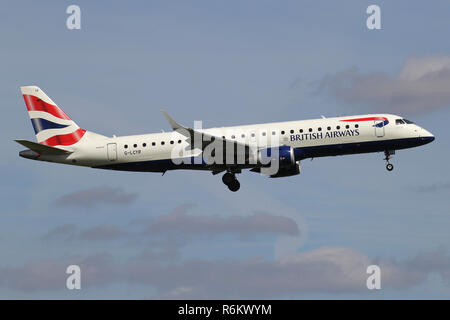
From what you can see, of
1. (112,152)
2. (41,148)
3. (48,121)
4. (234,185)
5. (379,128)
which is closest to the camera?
(379,128)

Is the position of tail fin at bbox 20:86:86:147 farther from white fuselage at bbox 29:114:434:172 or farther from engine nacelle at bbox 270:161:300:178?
engine nacelle at bbox 270:161:300:178

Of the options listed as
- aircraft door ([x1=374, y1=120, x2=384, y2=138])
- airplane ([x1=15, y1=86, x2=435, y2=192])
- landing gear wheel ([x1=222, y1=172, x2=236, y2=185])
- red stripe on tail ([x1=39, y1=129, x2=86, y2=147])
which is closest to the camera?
airplane ([x1=15, y1=86, x2=435, y2=192])

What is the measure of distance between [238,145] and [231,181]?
17.3ft

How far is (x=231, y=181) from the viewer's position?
2256 inches

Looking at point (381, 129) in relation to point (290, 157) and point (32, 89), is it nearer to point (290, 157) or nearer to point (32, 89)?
point (290, 157)

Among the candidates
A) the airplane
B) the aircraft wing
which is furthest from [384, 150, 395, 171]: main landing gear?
the aircraft wing

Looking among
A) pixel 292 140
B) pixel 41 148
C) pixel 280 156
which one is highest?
pixel 41 148

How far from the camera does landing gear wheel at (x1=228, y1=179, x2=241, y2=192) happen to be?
5738 centimetres

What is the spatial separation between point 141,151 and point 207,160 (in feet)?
16.6

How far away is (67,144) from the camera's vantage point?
5759 centimetres

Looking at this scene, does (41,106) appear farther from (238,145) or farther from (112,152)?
(238,145)

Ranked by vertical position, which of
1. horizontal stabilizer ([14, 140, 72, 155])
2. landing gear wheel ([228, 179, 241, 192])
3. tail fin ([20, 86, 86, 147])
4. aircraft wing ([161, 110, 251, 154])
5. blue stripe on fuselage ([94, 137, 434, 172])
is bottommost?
landing gear wheel ([228, 179, 241, 192])

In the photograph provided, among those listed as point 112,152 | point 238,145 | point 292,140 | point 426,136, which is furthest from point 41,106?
point 426,136

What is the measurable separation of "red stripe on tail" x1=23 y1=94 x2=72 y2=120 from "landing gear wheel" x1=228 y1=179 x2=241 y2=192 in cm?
1403
